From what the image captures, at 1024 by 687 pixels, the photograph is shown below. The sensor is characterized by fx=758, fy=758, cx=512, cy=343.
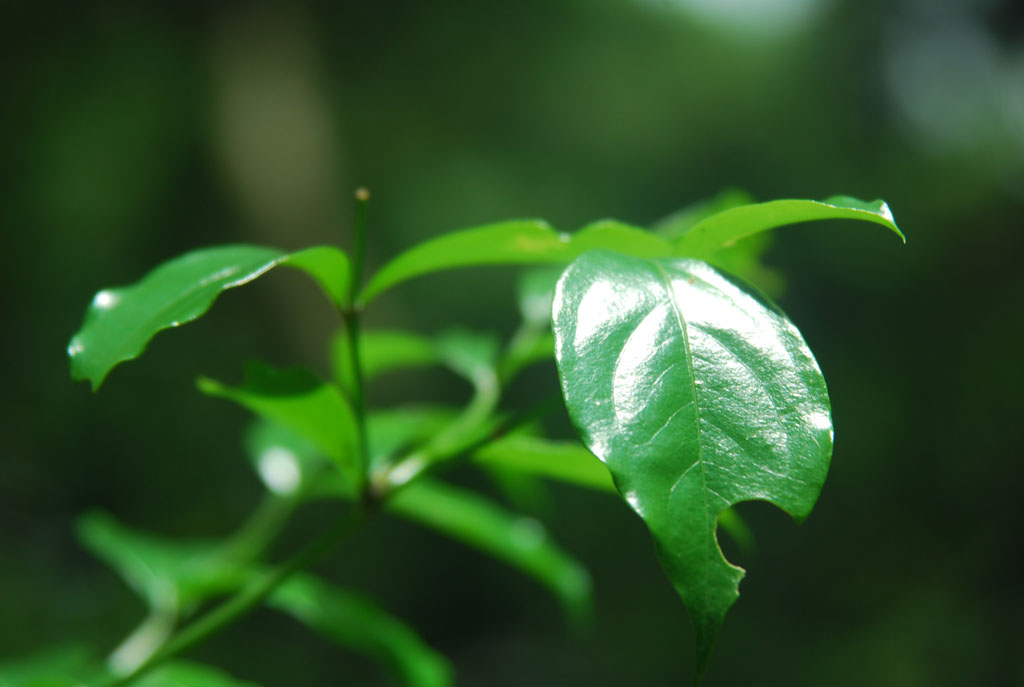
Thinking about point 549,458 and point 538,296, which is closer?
point 549,458

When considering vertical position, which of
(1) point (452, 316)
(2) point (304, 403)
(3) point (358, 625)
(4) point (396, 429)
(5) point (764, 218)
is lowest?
(1) point (452, 316)

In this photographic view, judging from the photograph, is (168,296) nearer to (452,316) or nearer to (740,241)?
(740,241)

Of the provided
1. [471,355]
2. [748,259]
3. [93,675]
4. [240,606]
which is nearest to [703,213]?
[748,259]

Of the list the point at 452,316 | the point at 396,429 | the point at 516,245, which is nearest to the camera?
the point at 516,245

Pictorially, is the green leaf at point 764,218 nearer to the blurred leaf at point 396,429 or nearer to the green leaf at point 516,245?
the green leaf at point 516,245

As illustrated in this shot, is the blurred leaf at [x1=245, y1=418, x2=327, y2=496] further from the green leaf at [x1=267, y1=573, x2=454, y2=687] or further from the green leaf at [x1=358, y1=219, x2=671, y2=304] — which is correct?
the green leaf at [x1=358, y1=219, x2=671, y2=304]

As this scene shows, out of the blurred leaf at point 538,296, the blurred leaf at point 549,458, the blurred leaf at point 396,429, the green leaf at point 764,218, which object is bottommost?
the blurred leaf at point 396,429

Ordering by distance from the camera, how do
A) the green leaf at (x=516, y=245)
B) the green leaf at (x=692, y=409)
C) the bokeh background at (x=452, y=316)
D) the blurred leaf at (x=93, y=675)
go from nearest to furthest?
the green leaf at (x=692, y=409) < the green leaf at (x=516, y=245) < the blurred leaf at (x=93, y=675) < the bokeh background at (x=452, y=316)

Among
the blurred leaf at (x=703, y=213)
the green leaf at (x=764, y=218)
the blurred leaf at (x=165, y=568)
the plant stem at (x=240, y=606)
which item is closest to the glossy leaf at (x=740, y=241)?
the blurred leaf at (x=703, y=213)
